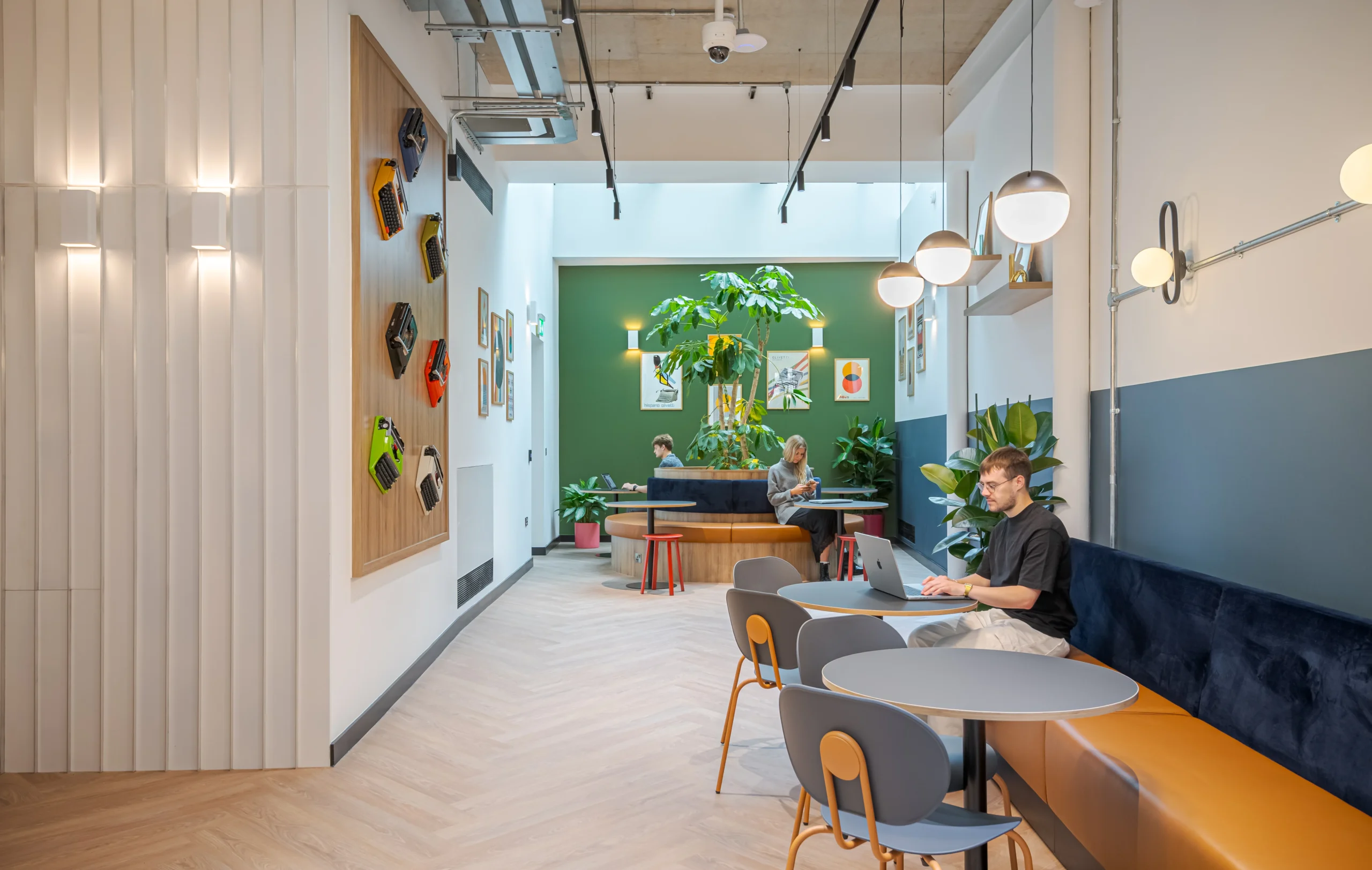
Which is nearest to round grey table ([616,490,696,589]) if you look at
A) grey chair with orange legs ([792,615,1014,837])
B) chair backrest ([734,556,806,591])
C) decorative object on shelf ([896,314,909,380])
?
decorative object on shelf ([896,314,909,380])

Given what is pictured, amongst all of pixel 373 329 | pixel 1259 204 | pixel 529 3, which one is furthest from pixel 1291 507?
pixel 529 3

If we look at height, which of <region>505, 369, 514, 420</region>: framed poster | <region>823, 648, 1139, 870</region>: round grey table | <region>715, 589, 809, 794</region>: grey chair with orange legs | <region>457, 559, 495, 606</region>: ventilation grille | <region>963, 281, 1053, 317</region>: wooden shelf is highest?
<region>963, 281, 1053, 317</region>: wooden shelf

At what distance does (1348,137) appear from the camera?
2619mm

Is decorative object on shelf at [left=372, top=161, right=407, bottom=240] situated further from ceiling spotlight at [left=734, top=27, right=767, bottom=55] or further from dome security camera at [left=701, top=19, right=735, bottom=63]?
ceiling spotlight at [left=734, top=27, right=767, bottom=55]

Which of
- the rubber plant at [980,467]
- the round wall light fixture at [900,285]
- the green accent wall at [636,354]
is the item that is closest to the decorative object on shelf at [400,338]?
the round wall light fixture at [900,285]

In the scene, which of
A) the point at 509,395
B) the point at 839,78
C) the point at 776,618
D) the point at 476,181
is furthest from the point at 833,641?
the point at 509,395

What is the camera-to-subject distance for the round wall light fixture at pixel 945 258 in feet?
14.5

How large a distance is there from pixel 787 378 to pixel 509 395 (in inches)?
183

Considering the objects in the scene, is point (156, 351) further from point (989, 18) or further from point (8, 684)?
point (989, 18)

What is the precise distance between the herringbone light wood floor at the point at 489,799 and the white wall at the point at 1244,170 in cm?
201

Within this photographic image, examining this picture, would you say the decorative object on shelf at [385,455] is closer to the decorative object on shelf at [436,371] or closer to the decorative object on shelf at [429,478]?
the decorative object on shelf at [429,478]

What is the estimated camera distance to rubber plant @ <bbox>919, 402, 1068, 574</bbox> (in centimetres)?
455

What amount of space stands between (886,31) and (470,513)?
4621 millimetres

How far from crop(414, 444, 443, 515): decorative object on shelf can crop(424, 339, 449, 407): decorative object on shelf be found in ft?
0.98
